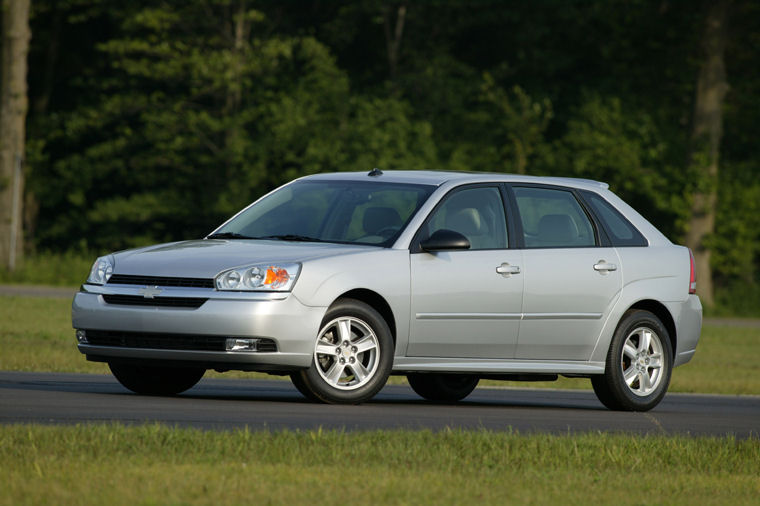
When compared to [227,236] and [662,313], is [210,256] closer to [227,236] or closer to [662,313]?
[227,236]

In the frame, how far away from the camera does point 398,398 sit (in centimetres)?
1279

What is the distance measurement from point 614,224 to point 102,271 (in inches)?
166

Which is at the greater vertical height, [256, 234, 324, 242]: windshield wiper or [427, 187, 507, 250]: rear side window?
[427, 187, 507, 250]: rear side window

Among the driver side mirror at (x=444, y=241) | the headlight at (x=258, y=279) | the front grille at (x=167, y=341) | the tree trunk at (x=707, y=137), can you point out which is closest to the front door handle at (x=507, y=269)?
the driver side mirror at (x=444, y=241)

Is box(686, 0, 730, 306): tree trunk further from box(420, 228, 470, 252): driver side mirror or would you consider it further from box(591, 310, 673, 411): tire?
box(420, 228, 470, 252): driver side mirror

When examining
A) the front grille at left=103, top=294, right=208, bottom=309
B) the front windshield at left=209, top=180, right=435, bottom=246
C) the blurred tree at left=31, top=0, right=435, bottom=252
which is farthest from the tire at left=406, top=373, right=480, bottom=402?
the blurred tree at left=31, top=0, right=435, bottom=252

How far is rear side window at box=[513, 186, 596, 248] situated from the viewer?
12008 mm

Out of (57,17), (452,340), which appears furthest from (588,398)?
(57,17)

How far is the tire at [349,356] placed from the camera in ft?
34.6

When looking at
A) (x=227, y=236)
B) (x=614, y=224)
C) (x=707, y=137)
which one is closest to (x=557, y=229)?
(x=614, y=224)

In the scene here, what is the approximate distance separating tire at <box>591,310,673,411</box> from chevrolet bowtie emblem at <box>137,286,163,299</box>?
12.2ft

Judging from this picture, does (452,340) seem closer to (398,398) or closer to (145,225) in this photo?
(398,398)

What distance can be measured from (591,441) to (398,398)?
4072 millimetres

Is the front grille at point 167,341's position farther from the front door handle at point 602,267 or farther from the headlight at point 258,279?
the front door handle at point 602,267
